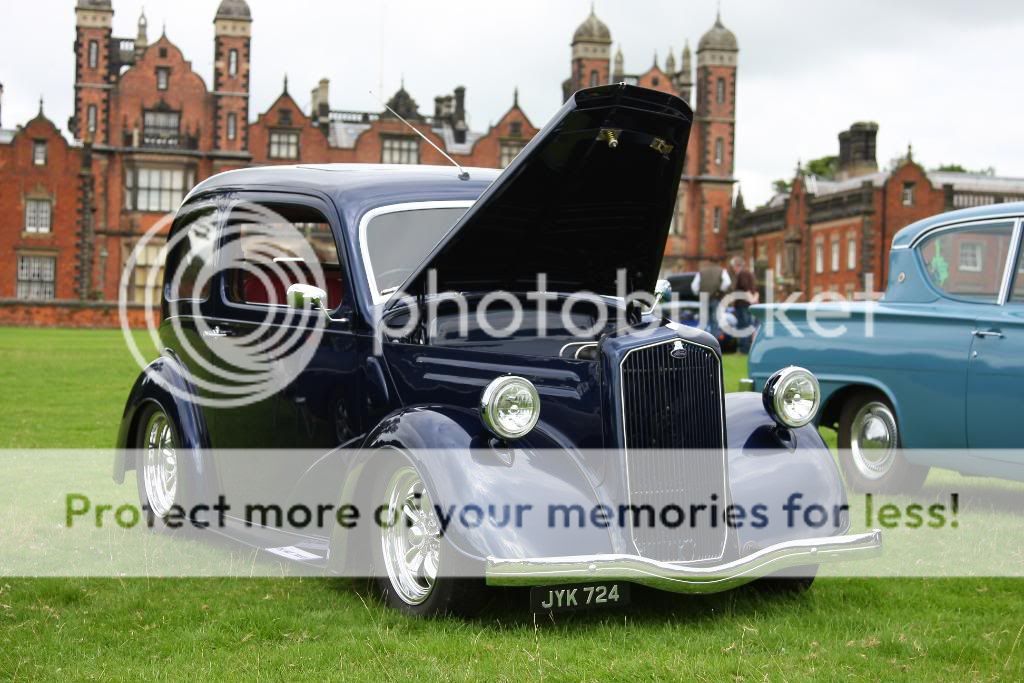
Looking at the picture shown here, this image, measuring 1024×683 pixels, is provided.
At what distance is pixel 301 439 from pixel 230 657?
1771 millimetres

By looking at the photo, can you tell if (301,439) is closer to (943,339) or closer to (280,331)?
(280,331)

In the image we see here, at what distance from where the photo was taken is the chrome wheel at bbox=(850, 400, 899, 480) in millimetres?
9625

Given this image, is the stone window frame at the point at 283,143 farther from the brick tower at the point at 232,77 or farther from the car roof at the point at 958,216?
the car roof at the point at 958,216

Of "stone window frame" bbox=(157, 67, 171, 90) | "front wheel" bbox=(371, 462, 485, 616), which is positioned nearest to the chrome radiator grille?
"front wheel" bbox=(371, 462, 485, 616)

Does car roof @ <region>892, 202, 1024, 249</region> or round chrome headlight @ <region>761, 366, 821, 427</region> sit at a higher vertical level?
car roof @ <region>892, 202, 1024, 249</region>

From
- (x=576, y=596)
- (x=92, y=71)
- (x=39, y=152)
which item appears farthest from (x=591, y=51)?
(x=576, y=596)

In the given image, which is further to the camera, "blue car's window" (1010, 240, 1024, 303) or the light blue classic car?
"blue car's window" (1010, 240, 1024, 303)

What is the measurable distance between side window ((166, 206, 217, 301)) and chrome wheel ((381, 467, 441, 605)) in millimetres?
2441

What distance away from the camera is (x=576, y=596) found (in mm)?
5262

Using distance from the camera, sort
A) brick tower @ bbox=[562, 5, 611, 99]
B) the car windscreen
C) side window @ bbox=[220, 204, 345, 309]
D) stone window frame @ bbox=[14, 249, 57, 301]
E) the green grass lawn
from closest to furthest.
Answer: the green grass lawn
the car windscreen
side window @ bbox=[220, 204, 345, 309]
stone window frame @ bbox=[14, 249, 57, 301]
brick tower @ bbox=[562, 5, 611, 99]

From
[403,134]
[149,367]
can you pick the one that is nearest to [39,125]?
[403,134]

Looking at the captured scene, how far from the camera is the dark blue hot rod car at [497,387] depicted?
537 cm

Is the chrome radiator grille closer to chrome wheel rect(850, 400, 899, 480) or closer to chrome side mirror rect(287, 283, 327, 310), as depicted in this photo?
chrome side mirror rect(287, 283, 327, 310)

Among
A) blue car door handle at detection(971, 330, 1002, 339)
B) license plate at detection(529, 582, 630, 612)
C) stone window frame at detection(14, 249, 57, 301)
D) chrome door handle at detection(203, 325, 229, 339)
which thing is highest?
stone window frame at detection(14, 249, 57, 301)
